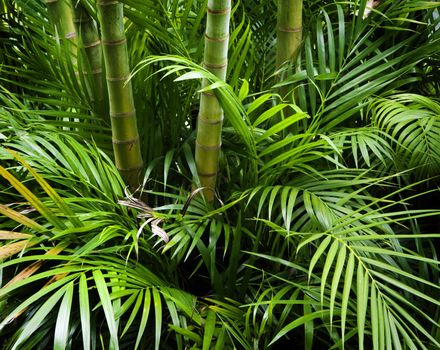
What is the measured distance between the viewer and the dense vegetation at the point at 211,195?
71cm

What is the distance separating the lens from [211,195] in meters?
0.99

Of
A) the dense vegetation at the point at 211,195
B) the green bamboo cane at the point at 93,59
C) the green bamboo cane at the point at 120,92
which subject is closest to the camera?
the dense vegetation at the point at 211,195

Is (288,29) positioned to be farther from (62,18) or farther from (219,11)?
(62,18)

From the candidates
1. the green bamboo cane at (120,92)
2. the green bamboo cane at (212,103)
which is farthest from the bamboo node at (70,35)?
the green bamboo cane at (212,103)

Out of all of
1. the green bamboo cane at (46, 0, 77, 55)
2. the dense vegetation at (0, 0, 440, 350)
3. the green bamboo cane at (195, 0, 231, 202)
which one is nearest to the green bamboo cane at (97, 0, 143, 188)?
the dense vegetation at (0, 0, 440, 350)

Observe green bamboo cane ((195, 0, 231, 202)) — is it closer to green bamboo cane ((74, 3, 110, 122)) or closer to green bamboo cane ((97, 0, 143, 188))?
green bamboo cane ((97, 0, 143, 188))

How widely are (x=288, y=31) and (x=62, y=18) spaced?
1.47 feet

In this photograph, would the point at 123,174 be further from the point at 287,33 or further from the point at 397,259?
the point at 397,259

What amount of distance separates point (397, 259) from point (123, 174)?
19.7 inches

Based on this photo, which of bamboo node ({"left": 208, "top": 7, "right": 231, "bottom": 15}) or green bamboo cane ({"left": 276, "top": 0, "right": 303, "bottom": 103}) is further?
green bamboo cane ({"left": 276, "top": 0, "right": 303, "bottom": 103})

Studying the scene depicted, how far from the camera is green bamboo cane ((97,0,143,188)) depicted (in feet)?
2.78

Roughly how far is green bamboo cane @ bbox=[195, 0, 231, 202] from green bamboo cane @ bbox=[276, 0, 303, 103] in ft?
0.67

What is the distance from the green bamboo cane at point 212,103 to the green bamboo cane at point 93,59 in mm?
249

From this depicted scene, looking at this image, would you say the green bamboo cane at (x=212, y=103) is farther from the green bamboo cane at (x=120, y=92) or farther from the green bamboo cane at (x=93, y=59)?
the green bamboo cane at (x=93, y=59)
